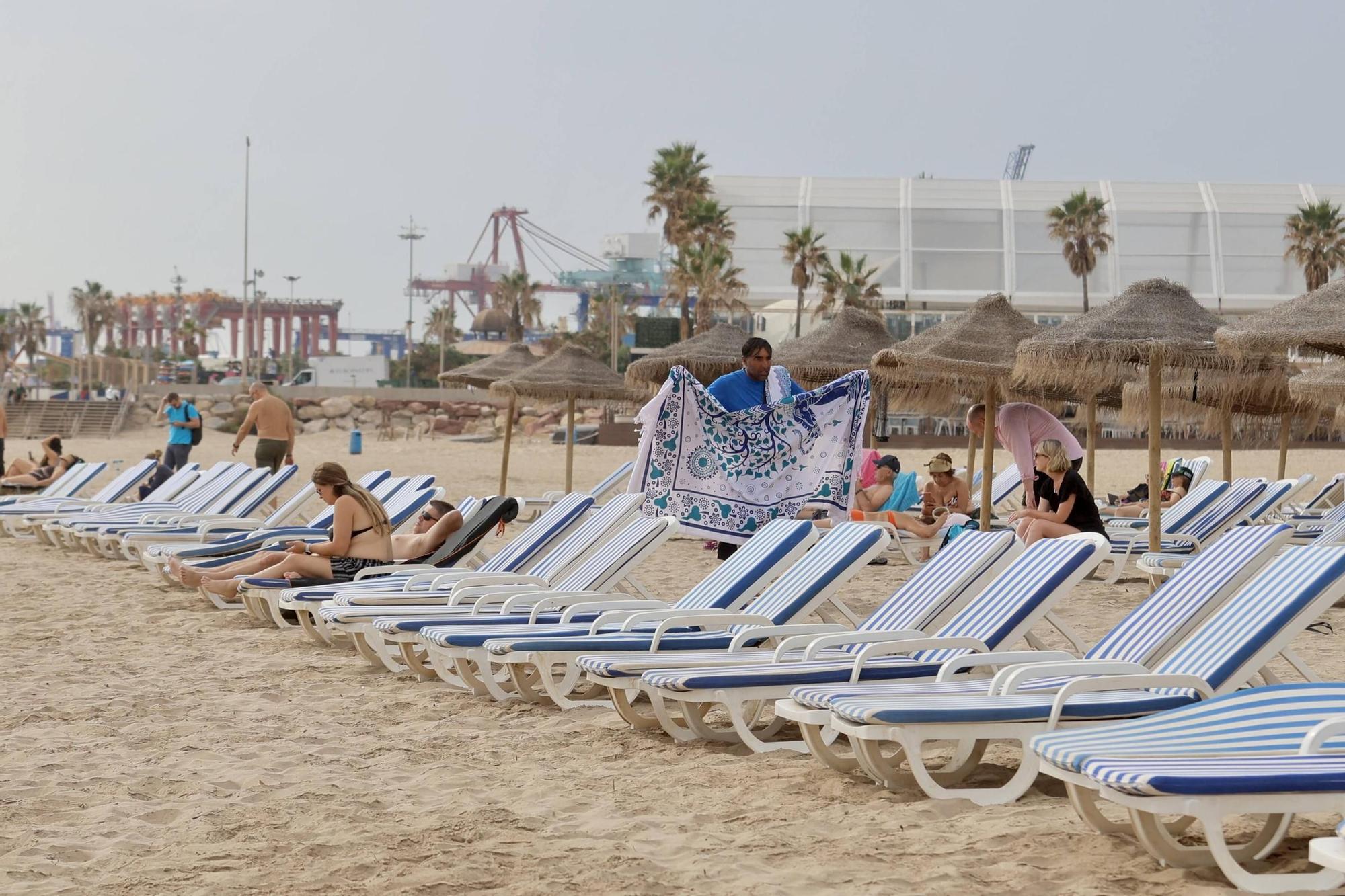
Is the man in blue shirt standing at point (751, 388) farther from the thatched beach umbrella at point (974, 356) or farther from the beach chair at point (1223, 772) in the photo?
the beach chair at point (1223, 772)

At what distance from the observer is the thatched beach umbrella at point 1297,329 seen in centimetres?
839

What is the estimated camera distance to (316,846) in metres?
3.66

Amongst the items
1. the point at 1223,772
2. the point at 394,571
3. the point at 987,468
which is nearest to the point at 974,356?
the point at 987,468

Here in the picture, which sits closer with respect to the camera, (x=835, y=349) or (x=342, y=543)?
(x=342, y=543)

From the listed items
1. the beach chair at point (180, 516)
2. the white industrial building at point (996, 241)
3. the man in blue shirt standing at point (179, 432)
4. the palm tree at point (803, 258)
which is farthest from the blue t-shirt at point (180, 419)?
the white industrial building at point (996, 241)

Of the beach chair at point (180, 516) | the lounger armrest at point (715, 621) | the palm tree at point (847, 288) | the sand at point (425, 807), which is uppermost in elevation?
the palm tree at point (847, 288)

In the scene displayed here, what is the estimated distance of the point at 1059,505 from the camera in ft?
26.9

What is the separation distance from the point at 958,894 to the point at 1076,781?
1.14 ft

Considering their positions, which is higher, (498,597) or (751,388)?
(751,388)

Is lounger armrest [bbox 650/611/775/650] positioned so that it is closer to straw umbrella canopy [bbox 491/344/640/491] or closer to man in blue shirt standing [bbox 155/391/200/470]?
straw umbrella canopy [bbox 491/344/640/491]

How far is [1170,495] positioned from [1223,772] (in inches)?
460

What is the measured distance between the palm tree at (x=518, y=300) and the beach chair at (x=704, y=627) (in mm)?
68221

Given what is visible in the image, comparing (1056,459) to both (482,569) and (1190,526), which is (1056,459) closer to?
(482,569)

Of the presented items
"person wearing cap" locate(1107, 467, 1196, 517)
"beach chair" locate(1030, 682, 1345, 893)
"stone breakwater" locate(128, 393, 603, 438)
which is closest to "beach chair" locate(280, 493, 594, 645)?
"beach chair" locate(1030, 682, 1345, 893)
